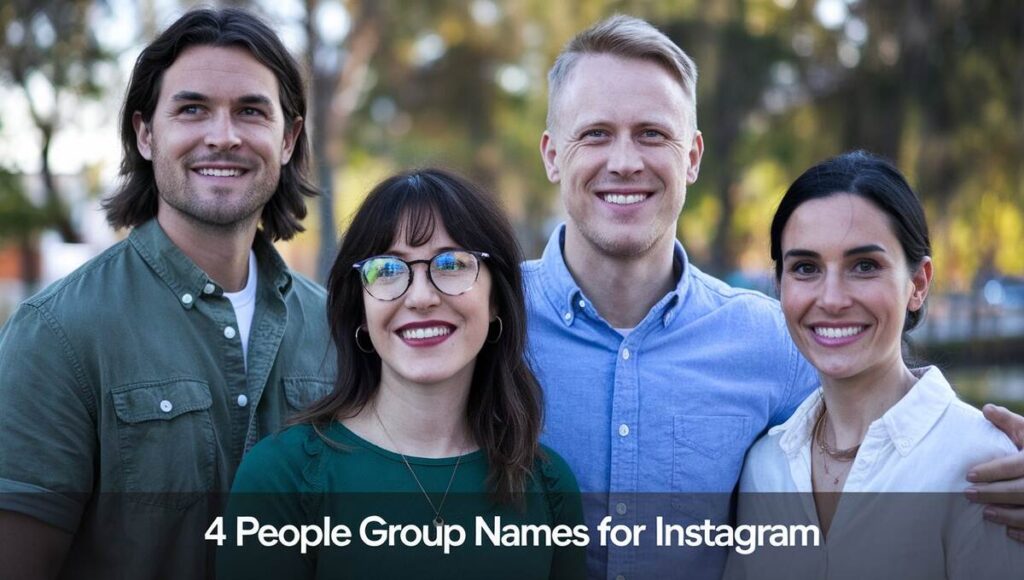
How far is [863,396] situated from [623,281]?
0.94 metres

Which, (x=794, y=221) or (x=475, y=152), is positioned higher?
(x=475, y=152)

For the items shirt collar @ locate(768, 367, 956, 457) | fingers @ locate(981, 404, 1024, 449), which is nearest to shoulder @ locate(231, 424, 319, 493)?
shirt collar @ locate(768, 367, 956, 457)

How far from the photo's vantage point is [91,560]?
329 cm

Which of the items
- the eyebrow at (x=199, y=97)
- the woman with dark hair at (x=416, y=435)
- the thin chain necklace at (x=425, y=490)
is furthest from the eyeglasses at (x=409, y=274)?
the eyebrow at (x=199, y=97)

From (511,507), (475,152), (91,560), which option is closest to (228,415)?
(91,560)

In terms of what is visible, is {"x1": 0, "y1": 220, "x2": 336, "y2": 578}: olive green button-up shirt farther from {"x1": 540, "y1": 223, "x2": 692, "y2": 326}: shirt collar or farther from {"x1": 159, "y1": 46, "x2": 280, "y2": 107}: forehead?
{"x1": 540, "y1": 223, "x2": 692, "y2": 326}: shirt collar

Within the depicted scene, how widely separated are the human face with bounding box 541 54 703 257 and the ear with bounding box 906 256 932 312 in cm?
89

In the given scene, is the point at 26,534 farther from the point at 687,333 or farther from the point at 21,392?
the point at 687,333

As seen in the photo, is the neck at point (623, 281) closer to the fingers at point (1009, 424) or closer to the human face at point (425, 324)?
the human face at point (425, 324)

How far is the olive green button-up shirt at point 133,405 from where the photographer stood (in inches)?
123

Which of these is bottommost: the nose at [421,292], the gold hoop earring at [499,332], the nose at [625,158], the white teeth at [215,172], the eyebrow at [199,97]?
the gold hoop earring at [499,332]

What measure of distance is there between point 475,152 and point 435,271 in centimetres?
1683

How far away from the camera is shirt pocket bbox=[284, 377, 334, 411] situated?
362cm

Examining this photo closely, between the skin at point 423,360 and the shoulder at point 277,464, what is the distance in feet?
0.55
